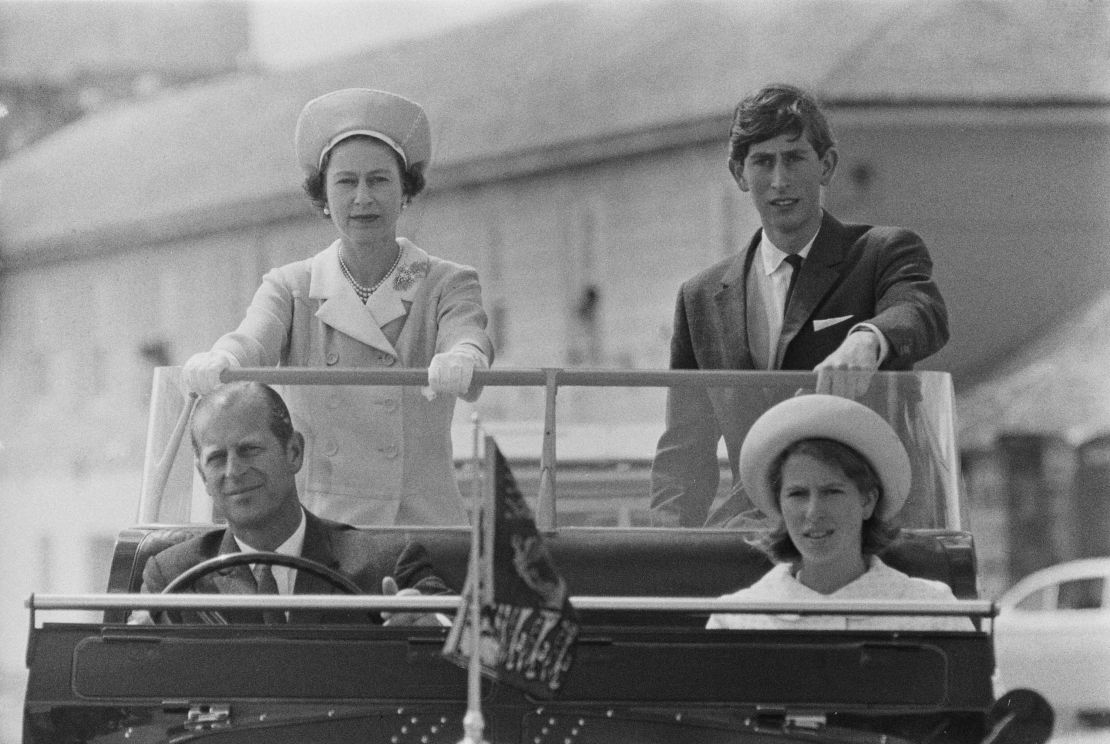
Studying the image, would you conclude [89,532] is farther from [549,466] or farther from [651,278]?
[549,466]

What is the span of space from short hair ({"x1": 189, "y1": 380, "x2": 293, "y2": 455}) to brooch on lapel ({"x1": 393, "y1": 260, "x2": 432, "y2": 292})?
87cm

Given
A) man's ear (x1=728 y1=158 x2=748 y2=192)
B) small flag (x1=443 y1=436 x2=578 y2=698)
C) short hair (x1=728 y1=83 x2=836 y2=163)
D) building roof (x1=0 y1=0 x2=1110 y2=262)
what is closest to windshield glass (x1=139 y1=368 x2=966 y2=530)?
man's ear (x1=728 y1=158 x2=748 y2=192)

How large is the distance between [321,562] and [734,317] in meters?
1.49

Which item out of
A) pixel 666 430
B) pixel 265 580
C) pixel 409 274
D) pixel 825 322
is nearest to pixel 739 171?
pixel 825 322

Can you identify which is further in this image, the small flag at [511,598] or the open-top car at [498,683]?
the open-top car at [498,683]

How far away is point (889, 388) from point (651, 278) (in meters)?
26.0

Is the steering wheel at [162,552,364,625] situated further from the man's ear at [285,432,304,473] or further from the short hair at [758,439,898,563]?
the short hair at [758,439,898,563]

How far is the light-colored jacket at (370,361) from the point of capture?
5.83m

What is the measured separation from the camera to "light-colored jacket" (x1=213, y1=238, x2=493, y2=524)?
19.1ft

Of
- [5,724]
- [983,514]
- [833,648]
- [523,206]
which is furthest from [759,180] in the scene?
[523,206]

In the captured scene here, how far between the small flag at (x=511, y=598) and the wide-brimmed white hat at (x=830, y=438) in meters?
0.85

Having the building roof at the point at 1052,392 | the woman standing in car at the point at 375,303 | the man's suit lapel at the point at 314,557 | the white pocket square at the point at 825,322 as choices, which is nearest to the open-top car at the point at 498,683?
the man's suit lapel at the point at 314,557

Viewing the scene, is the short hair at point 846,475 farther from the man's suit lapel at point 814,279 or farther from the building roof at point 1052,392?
the building roof at point 1052,392

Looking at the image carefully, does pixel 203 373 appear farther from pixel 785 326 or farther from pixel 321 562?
pixel 785 326
